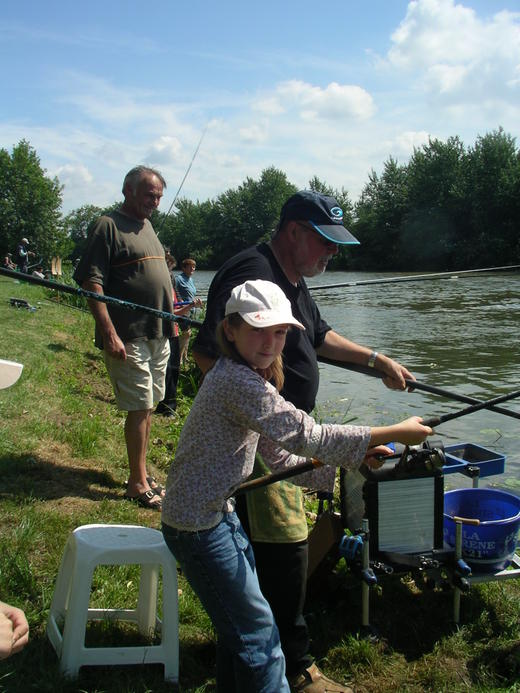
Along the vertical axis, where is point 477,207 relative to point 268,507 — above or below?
above

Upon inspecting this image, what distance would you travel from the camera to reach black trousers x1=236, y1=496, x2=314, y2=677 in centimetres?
250

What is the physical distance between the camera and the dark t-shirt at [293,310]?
2.54 m

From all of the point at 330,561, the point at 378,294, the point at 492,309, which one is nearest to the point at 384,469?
the point at 330,561

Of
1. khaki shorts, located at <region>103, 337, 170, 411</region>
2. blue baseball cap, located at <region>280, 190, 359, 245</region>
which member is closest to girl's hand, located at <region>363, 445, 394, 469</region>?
blue baseball cap, located at <region>280, 190, 359, 245</region>

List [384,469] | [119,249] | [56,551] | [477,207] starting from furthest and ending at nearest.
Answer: [477,207], [119,249], [56,551], [384,469]

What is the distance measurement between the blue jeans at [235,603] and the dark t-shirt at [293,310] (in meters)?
0.68

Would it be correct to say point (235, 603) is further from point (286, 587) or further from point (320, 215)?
point (320, 215)

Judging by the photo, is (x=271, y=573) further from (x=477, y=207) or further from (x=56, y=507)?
(x=477, y=207)

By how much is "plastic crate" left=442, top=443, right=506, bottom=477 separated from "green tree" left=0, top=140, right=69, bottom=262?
2120 inches

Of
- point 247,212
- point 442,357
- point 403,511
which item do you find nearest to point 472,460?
point 403,511

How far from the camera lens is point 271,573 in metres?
2.50

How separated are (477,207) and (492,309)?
40.8 meters

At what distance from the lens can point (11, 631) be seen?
171 centimetres

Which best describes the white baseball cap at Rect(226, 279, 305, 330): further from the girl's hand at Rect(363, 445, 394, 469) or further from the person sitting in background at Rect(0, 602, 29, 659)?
the person sitting in background at Rect(0, 602, 29, 659)
